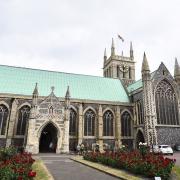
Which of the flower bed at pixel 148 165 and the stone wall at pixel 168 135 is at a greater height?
the stone wall at pixel 168 135

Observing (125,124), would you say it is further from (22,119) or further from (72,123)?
(22,119)

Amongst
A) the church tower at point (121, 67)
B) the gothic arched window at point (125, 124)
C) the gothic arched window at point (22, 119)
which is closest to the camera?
the gothic arched window at point (22, 119)

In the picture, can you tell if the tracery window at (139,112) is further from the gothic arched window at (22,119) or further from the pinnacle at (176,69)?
the gothic arched window at (22,119)

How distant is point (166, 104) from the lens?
41500 millimetres

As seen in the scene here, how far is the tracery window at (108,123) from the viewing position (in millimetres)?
42906

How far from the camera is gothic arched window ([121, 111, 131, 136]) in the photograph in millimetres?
44031

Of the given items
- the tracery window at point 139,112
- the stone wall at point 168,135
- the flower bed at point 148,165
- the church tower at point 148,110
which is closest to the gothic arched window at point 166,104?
the stone wall at point 168,135

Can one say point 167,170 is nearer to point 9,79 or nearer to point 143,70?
point 143,70

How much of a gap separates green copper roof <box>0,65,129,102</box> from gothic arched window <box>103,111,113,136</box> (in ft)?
11.7

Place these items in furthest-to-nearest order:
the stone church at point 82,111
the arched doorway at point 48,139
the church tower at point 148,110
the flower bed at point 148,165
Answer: the arched doorway at point 48,139
the church tower at point 148,110
the stone church at point 82,111
the flower bed at point 148,165

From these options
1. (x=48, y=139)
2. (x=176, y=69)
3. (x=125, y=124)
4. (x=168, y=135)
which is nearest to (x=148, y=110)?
(x=168, y=135)

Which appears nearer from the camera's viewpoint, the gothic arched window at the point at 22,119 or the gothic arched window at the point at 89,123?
the gothic arched window at the point at 22,119

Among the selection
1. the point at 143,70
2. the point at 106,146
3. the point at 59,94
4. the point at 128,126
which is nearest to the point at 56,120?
the point at 59,94

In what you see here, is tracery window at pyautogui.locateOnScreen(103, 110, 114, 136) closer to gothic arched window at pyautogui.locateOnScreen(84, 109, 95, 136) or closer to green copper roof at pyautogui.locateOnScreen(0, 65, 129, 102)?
gothic arched window at pyautogui.locateOnScreen(84, 109, 95, 136)
